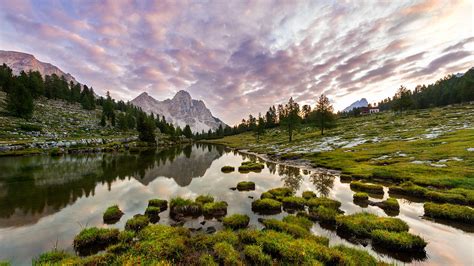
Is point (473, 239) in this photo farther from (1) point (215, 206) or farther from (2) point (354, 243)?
(1) point (215, 206)

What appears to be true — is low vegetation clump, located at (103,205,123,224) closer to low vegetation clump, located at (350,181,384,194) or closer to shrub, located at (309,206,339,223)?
shrub, located at (309,206,339,223)

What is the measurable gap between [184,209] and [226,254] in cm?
961

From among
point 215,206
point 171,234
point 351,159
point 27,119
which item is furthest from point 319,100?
point 27,119

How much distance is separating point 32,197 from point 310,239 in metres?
30.3

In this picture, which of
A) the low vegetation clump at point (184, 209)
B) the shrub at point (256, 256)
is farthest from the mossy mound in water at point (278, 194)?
the shrub at point (256, 256)

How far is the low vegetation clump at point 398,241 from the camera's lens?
39.0ft

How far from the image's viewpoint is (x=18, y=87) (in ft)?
291

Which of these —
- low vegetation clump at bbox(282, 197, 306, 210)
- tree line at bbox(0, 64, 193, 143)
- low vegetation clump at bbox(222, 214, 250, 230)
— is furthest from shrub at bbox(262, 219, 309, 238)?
tree line at bbox(0, 64, 193, 143)

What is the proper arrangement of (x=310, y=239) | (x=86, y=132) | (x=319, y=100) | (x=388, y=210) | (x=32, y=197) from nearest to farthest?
(x=310, y=239) → (x=388, y=210) → (x=32, y=197) → (x=319, y=100) → (x=86, y=132)

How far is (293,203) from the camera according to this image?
2078 centimetres

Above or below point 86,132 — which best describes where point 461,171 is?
below

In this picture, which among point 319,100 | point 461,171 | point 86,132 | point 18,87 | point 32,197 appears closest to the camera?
point 32,197

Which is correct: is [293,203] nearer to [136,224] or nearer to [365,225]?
[365,225]

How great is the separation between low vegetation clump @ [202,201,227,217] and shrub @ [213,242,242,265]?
22.4 feet
